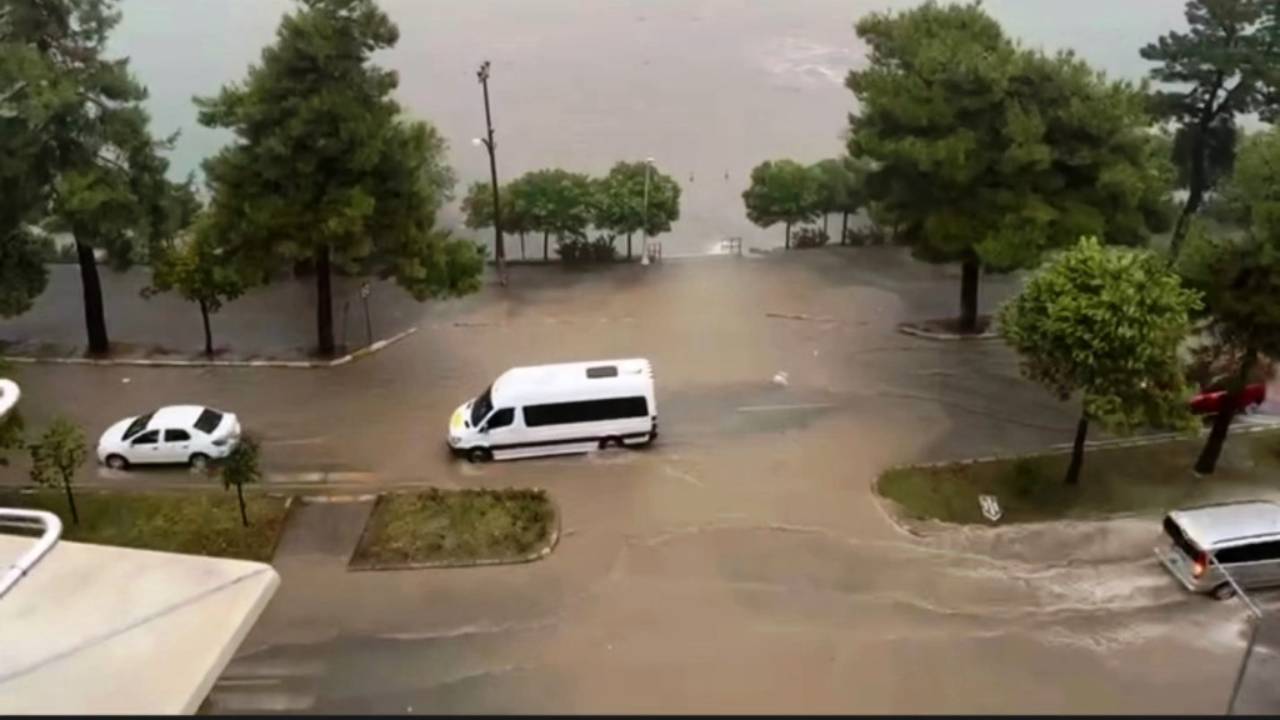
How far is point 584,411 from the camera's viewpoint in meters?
20.3

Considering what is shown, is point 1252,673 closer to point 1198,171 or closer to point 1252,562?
Result: point 1252,562

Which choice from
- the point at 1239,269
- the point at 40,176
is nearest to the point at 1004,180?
the point at 1239,269

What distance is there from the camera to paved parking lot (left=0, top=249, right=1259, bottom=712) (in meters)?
15.3

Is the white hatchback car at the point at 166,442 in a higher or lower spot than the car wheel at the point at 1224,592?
higher

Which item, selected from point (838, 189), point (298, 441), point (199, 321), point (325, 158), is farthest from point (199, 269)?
point (838, 189)

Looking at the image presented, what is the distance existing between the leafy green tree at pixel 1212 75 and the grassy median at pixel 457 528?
16.2 metres

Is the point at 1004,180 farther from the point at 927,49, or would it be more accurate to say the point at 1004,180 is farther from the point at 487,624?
the point at 487,624

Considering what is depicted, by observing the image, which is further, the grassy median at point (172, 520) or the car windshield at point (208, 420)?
the car windshield at point (208, 420)

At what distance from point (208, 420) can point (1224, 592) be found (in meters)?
15.7

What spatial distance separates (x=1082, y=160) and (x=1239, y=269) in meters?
5.44

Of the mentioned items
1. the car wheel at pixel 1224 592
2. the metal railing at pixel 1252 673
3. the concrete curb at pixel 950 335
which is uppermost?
A: the concrete curb at pixel 950 335

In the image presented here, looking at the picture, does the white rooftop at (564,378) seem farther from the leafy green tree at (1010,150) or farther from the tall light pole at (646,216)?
the tall light pole at (646,216)

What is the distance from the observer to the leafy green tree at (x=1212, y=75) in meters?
28.0

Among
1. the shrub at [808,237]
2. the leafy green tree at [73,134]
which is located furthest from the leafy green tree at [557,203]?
the leafy green tree at [73,134]
